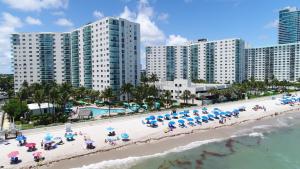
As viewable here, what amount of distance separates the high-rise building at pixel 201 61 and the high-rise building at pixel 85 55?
208 ft

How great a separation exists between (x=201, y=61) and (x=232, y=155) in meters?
121

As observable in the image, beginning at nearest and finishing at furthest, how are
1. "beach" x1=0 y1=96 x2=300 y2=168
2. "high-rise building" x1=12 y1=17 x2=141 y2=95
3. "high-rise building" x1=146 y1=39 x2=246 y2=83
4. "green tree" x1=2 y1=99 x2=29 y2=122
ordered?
"beach" x1=0 y1=96 x2=300 y2=168 < "green tree" x1=2 y1=99 x2=29 y2=122 < "high-rise building" x1=12 y1=17 x2=141 y2=95 < "high-rise building" x1=146 y1=39 x2=246 y2=83

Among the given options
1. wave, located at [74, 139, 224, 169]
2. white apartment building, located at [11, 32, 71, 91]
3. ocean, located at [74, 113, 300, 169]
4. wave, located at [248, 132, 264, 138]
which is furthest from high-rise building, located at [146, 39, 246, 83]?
wave, located at [74, 139, 224, 169]

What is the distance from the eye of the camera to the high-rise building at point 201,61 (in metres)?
141

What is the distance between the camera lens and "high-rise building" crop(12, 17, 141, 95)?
8931 centimetres

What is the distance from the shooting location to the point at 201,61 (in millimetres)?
153000

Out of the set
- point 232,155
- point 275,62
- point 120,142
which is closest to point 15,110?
point 120,142

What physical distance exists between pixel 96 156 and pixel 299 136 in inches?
1521

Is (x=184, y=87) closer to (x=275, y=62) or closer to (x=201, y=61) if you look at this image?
(x=201, y=61)

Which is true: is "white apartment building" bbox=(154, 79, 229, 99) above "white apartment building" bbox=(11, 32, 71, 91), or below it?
below

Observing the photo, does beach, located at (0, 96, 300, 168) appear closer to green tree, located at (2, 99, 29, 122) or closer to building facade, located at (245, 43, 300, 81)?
green tree, located at (2, 99, 29, 122)

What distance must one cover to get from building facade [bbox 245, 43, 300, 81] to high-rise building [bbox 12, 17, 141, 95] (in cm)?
9513

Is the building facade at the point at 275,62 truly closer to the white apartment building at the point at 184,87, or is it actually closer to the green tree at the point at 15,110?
the white apartment building at the point at 184,87

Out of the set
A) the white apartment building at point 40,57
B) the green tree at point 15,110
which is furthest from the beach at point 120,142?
A: the white apartment building at point 40,57
